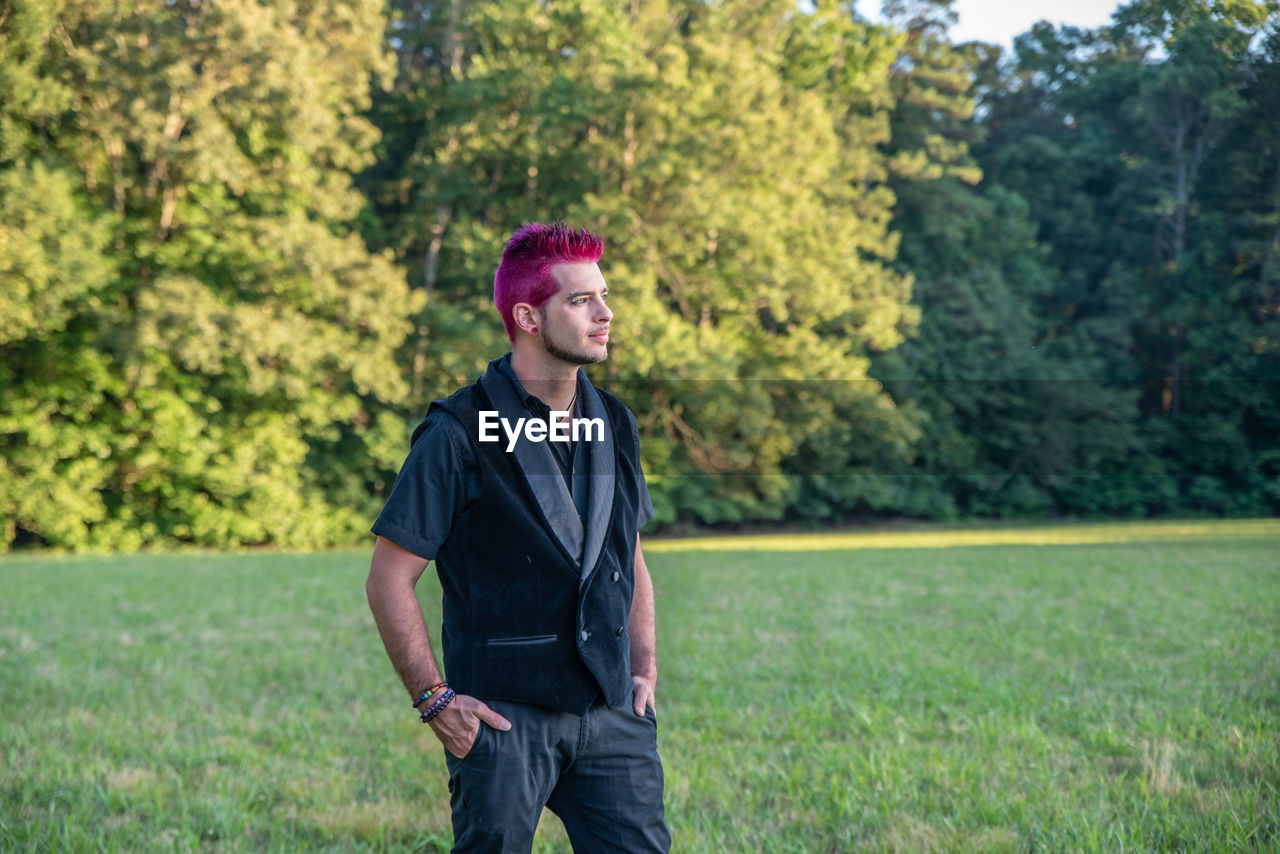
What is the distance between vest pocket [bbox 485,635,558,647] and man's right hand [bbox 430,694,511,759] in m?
0.13

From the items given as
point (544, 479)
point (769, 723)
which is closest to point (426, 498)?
point (544, 479)

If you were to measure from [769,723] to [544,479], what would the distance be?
13.2 ft

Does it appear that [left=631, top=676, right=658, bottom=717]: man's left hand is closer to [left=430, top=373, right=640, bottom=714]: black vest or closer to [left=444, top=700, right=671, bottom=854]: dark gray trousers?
[left=444, top=700, right=671, bottom=854]: dark gray trousers

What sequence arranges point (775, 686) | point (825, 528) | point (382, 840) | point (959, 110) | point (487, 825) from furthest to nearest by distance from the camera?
1. point (959, 110)
2. point (825, 528)
3. point (775, 686)
4. point (382, 840)
5. point (487, 825)

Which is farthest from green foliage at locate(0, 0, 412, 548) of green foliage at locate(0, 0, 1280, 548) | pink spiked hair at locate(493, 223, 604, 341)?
pink spiked hair at locate(493, 223, 604, 341)

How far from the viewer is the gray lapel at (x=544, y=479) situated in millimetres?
2338

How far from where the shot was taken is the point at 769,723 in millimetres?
5906

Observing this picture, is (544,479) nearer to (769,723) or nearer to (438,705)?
(438,705)

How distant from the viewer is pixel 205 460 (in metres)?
23.8

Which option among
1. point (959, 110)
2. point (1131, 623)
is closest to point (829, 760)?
point (1131, 623)

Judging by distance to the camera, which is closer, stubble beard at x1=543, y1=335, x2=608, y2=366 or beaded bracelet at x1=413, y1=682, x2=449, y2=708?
beaded bracelet at x1=413, y1=682, x2=449, y2=708

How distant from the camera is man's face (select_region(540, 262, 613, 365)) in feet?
7.86

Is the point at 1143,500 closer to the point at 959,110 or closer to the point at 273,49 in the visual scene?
the point at 959,110

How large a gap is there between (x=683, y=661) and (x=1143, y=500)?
20.5 metres
